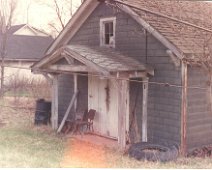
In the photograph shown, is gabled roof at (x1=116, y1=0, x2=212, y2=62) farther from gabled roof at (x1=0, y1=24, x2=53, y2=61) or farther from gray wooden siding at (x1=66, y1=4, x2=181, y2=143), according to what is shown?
gabled roof at (x1=0, y1=24, x2=53, y2=61)

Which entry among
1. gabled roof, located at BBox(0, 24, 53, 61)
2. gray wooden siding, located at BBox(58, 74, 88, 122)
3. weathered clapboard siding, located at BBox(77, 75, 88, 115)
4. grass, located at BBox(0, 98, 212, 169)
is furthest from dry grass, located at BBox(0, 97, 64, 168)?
gabled roof, located at BBox(0, 24, 53, 61)

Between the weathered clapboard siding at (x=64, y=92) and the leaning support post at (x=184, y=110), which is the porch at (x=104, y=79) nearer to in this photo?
the weathered clapboard siding at (x=64, y=92)

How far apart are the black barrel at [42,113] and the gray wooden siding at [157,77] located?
4327mm

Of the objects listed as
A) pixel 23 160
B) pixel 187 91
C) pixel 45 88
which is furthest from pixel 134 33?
pixel 45 88

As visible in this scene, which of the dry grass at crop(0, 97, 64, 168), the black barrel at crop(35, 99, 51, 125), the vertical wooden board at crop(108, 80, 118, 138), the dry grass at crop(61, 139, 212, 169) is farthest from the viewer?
the black barrel at crop(35, 99, 51, 125)

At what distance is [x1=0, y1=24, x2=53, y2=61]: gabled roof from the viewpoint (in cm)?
3434

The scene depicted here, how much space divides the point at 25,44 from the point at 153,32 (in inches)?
1124

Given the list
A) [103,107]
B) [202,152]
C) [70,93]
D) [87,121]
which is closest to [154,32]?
[103,107]

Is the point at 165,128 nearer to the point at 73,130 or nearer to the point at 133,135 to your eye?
the point at 133,135

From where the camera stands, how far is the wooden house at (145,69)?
1070 cm

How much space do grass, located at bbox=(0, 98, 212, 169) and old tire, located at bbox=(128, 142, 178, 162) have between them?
0.47ft

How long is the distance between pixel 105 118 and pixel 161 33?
3826 mm

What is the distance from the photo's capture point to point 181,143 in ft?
35.0

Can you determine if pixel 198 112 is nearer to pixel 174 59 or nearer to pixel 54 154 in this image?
pixel 174 59
